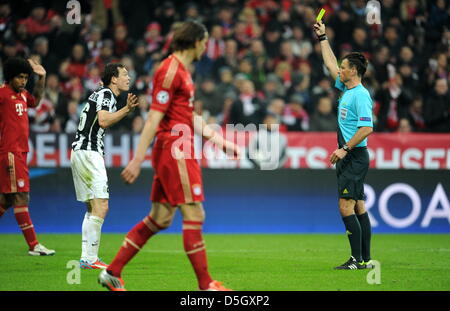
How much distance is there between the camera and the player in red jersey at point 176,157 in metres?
6.64

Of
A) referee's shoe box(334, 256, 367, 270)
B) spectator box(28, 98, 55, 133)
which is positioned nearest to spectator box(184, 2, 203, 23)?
spectator box(28, 98, 55, 133)

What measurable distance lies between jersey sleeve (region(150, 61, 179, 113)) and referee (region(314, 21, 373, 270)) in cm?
287

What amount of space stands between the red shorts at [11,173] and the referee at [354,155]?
4.15m

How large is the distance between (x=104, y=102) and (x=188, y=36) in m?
2.43

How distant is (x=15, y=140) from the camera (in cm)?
1010

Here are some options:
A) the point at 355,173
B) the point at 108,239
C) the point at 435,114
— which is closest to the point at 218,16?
the point at 435,114

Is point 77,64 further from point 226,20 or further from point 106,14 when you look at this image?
point 226,20

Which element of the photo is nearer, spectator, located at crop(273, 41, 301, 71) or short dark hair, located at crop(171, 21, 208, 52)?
short dark hair, located at crop(171, 21, 208, 52)

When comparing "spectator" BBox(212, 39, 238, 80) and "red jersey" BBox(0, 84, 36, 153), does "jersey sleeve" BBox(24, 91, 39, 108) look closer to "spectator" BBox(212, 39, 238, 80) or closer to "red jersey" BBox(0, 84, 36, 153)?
"red jersey" BBox(0, 84, 36, 153)

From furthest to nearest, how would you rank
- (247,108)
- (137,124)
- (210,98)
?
(210,98), (247,108), (137,124)

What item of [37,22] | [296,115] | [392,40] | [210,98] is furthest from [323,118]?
[37,22]

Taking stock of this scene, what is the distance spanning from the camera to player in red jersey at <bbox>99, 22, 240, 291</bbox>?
6.64 m
